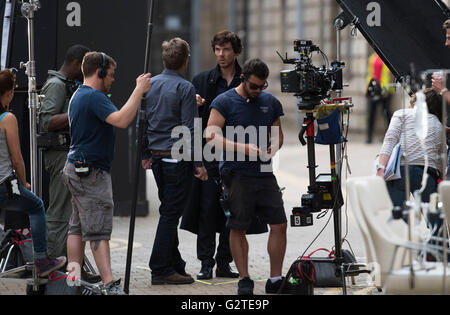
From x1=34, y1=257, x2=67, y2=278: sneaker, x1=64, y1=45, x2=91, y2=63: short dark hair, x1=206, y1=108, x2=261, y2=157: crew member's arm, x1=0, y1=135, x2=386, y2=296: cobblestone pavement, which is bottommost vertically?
x1=0, y1=135, x2=386, y2=296: cobblestone pavement

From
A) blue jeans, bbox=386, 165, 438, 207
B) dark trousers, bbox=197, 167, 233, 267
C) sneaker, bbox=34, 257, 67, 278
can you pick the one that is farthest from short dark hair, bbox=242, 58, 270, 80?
sneaker, bbox=34, 257, 67, 278

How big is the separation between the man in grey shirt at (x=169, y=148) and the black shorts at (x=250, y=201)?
410mm

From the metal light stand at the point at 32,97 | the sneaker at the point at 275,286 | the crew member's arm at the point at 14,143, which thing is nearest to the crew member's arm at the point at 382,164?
the sneaker at the point at 275,286

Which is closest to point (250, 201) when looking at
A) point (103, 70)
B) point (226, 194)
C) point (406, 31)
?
point (226, 194)

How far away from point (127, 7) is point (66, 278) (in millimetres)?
4703

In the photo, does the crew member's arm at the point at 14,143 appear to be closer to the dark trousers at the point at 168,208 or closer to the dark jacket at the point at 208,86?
the dark trousers at the point at 168,208

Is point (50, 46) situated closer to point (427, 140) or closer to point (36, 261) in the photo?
point (36, 261)

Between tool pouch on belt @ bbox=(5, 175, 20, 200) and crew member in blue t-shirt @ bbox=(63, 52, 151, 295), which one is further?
tool pouch on belt @ bbox=(5, 175, 20, 200)

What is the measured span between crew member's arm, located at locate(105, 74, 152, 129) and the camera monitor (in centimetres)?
263

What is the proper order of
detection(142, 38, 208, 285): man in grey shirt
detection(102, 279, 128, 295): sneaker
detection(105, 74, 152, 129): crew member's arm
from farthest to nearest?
detection(142, 38, 208, 285): man in grey shirt < detection(102, 279, 128, 295): sneaker < detection(105, 74, 152, 129): crew member's arm

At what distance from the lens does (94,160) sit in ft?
22.1

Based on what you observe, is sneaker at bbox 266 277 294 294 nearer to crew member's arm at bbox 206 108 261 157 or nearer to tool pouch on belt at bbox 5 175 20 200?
crew member's arm at bbox 206 108 261 157

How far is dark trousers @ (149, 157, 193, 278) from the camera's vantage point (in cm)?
764

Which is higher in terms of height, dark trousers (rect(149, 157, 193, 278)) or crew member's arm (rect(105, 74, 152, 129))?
crew member's arm (rect(105, 74, 152, 129))
